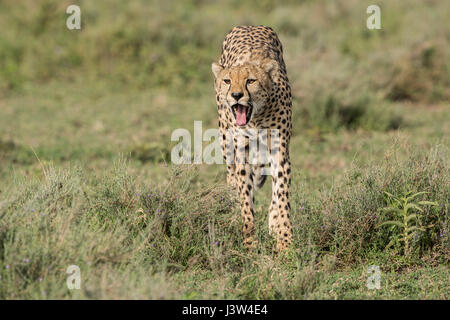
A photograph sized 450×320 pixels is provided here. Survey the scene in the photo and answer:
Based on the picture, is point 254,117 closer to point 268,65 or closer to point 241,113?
point 241,113

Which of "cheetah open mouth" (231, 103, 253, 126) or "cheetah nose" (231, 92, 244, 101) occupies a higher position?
"cheetah nose" (231, 92, 244, 101)

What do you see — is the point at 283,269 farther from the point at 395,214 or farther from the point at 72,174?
the point at 72,174

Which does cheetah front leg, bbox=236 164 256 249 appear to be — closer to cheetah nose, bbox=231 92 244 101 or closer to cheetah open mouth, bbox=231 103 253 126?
cheetah open mouth, bbox=231 103 253 126

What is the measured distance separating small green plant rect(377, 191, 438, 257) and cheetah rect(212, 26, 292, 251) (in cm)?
66

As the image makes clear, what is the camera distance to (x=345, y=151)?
7.39 m

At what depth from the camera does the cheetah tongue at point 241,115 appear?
13.8ft

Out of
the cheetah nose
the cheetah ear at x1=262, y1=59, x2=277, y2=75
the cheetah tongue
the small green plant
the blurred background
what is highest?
the blurred background

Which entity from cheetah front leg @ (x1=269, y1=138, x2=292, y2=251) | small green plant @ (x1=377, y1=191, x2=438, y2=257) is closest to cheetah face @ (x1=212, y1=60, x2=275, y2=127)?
cheetah front leg @ (x1=269, y1=138, x2=292, y2=251)

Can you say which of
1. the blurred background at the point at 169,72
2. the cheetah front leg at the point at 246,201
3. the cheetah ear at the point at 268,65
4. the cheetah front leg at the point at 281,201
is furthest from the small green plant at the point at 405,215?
the blurred background at the point at 169,72

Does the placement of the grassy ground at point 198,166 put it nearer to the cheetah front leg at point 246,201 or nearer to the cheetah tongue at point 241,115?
the cheetah front leg at point 246,201

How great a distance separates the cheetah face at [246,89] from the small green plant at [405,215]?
0.98m

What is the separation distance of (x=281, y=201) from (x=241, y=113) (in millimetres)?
654

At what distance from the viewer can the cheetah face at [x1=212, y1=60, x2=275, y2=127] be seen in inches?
164

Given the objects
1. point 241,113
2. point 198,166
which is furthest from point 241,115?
point 198,166
